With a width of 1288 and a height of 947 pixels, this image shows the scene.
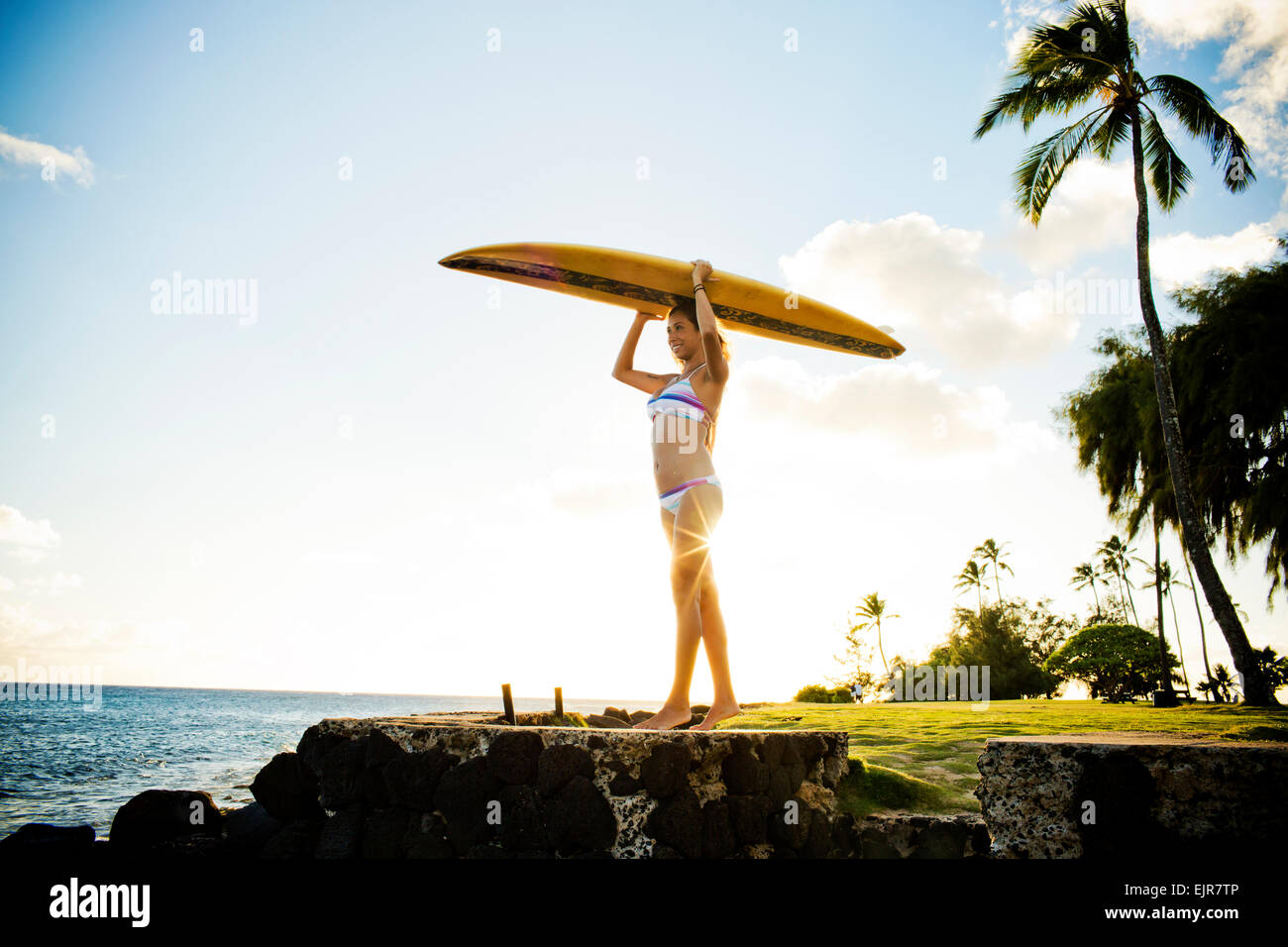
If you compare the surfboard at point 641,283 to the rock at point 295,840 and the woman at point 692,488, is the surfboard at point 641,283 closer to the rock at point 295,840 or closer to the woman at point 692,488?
the woman at point 692,488

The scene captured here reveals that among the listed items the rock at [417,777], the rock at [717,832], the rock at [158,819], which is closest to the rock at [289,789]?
the rock at [417,777]

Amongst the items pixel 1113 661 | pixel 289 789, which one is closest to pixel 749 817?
pixel 289 789

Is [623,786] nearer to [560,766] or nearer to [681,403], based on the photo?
[560,766]

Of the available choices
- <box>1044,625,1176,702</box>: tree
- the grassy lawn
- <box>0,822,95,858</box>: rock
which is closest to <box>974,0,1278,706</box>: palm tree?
the grassy lawn

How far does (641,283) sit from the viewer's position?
5.42 m

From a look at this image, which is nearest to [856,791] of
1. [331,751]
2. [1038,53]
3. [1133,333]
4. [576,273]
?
[331,751]

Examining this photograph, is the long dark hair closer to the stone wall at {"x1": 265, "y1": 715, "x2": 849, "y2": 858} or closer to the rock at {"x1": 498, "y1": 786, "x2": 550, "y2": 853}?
the stone wall at {"x1": 265, "y1": 715, "x2": 849, "y2": 858}

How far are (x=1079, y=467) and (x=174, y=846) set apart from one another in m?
23.2

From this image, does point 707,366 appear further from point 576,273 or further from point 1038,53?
point 1038,53

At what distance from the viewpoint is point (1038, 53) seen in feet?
45.5

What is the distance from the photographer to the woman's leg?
4.03 m

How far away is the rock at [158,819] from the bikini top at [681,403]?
8.36 m

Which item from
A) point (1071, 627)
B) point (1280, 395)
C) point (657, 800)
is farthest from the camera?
point (1071, 627)

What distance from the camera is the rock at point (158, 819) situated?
8.80m
